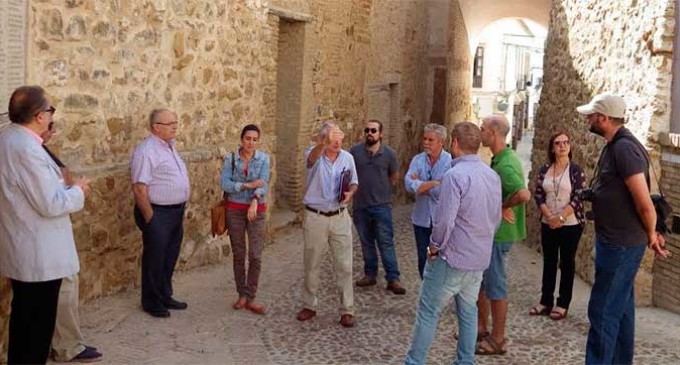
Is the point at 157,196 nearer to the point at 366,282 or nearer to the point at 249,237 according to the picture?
the point at 249,237

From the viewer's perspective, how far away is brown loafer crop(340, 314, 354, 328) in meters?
6.27

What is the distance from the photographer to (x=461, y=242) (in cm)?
469

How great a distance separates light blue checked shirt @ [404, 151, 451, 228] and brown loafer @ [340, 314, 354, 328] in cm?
110

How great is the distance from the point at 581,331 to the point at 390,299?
65.9 inches

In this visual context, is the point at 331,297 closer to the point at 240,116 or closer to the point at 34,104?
the point at 240,116

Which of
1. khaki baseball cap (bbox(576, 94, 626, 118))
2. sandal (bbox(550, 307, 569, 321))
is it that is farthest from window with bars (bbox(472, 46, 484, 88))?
khaki baseball cap (bbox(576, 94, 626, 118))

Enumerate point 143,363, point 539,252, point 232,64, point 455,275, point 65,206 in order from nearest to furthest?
1. point 65,206
2. point 455,275
3. point 143,363
4. point 232,64
5. point 539,252

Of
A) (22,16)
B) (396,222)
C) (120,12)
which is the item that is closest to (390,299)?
(120,12)

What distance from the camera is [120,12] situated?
6539 millimetres

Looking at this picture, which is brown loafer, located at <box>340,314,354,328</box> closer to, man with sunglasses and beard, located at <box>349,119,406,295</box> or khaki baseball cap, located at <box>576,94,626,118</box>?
man with sunglasses and beard, located at <box>349,119,406,295</box>

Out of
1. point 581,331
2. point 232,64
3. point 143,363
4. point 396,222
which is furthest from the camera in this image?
point 396,222

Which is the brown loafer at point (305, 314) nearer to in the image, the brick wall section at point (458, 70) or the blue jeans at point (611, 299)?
the blue jeans at point (611, 299)

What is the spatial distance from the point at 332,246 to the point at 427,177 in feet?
3.64

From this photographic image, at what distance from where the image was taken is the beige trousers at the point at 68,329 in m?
5.01
